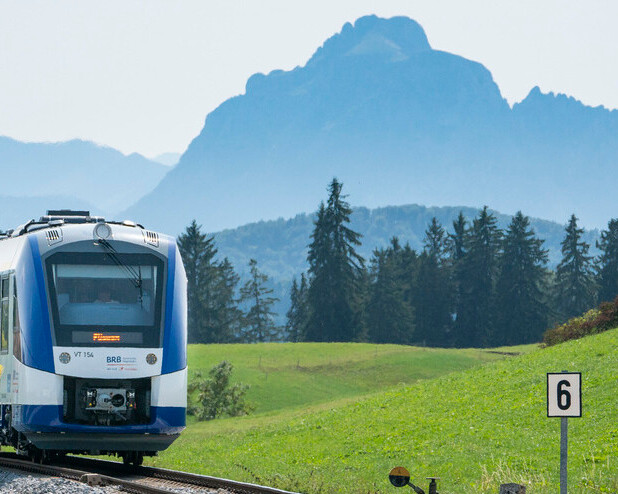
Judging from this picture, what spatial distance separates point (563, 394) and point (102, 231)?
32.2 feet

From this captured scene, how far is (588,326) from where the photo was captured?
48.2 metres

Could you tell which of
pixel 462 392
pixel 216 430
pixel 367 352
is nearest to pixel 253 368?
pixel 367 352

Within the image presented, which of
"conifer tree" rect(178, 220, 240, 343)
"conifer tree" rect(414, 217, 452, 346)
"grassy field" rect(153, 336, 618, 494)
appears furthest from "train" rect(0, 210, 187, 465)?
"conifer tree" rect(178, 220, 240, 343)

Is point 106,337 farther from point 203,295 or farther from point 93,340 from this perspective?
point 203,295

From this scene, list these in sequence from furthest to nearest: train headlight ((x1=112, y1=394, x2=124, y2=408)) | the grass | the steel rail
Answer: the grass < train headlight ((x1=112, y1=394, x2=124, y2=408)) < the steel rail

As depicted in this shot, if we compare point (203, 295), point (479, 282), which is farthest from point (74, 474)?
point (203, 295)

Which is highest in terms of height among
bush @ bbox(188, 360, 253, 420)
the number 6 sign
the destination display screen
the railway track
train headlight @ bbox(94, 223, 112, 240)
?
train headlight @ bbox(94, 223, 112, 240)

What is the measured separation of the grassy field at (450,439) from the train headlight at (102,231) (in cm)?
545

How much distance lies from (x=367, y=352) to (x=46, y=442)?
201ft

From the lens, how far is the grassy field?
65.9 ft

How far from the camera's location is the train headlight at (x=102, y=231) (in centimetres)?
1962

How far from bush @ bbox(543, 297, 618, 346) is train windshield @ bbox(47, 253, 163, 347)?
31.5 metres

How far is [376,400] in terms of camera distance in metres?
39.2

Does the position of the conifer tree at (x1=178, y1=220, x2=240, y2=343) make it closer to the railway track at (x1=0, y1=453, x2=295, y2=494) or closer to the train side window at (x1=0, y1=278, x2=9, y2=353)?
the railway track at (x1=0, y1=453, x2=295, y2=494)
